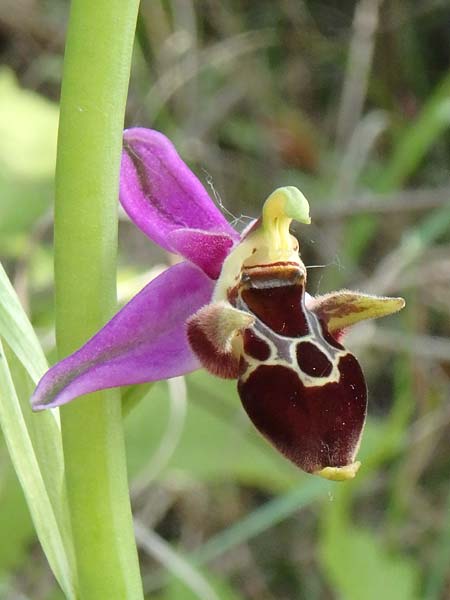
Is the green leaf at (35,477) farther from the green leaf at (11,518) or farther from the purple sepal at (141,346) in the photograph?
the green leaf at (11,518)

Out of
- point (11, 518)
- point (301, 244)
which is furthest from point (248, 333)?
point (301, 244)

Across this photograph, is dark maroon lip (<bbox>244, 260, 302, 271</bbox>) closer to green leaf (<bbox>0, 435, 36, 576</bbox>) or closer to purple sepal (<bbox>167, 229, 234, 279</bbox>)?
purple sepal (<bbox>167, 229, 234, 279</bbox>)

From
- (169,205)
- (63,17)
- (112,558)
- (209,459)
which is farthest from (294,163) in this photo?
(112,558)

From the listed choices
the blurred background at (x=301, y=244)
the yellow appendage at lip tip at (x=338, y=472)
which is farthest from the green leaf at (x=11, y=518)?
the yellow appendage at lip tip at (x=338, y=472)

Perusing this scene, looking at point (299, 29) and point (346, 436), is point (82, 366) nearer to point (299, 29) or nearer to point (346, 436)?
point (346, 436)

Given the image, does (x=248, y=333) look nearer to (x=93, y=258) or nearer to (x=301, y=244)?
(x=93, y=258)

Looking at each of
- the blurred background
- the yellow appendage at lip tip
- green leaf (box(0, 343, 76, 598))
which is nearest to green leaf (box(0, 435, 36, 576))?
the blurred background
